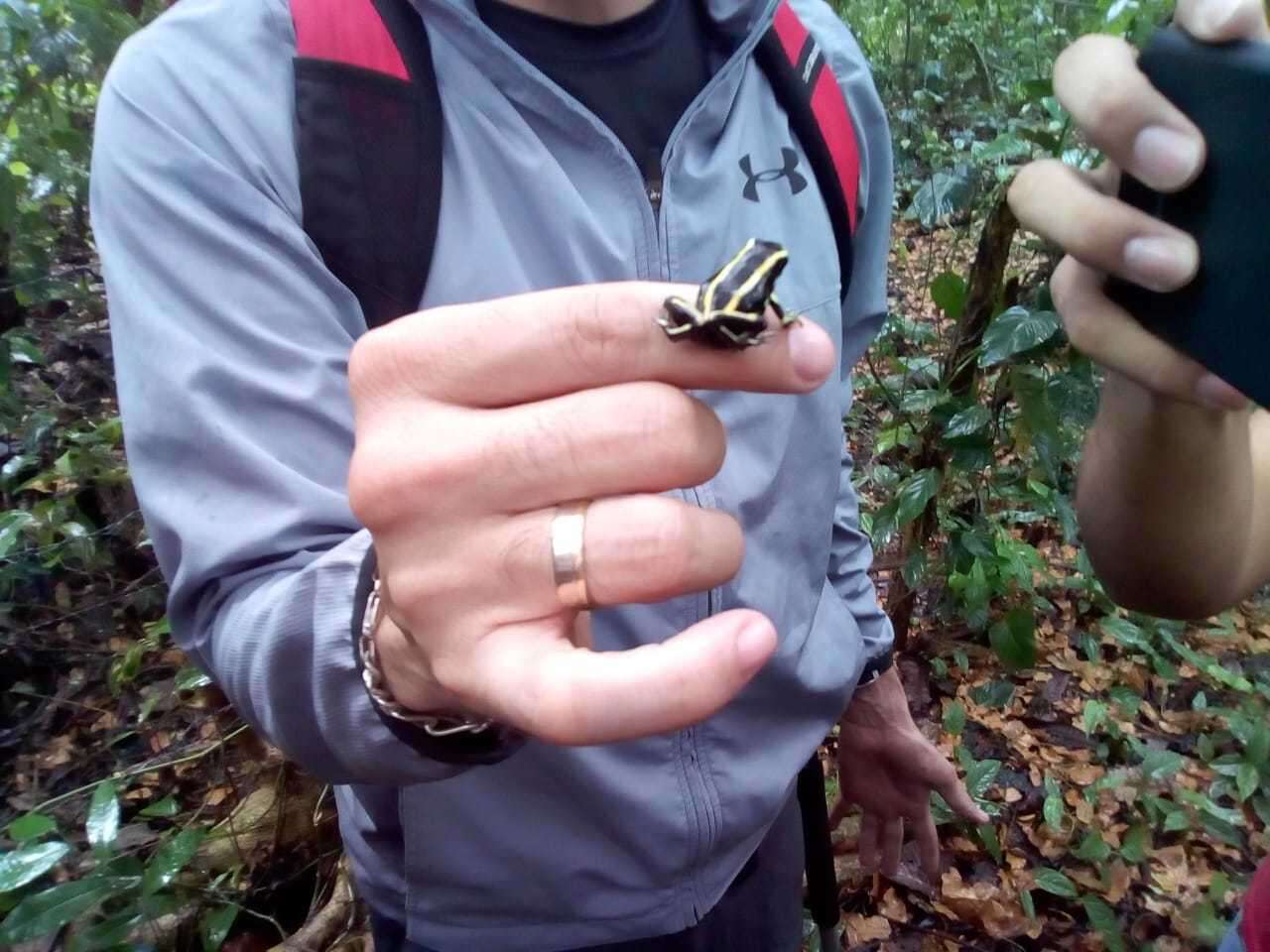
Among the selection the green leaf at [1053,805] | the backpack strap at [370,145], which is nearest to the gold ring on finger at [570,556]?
the backpack strap at [370,145]

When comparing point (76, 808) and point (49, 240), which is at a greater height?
point (49, 240)

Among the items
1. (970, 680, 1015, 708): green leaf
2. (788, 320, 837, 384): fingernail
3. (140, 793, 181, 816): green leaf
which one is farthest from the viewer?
(970, 680, 1015, 708): green leaf

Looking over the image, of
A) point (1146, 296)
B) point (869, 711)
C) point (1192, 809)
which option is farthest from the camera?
point (1192, 809)

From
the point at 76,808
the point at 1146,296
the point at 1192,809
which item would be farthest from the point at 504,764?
the point at 1192,809

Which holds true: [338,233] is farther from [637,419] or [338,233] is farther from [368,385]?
[637,419]

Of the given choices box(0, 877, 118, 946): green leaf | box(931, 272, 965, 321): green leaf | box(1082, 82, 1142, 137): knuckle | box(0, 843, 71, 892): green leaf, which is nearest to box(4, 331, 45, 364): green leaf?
box(0, 843, 71, 892): green leaf

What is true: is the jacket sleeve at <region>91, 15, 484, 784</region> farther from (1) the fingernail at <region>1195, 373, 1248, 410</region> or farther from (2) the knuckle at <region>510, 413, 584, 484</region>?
(1) the fingernail at <region>1195, 373, 1248, 410</region>
